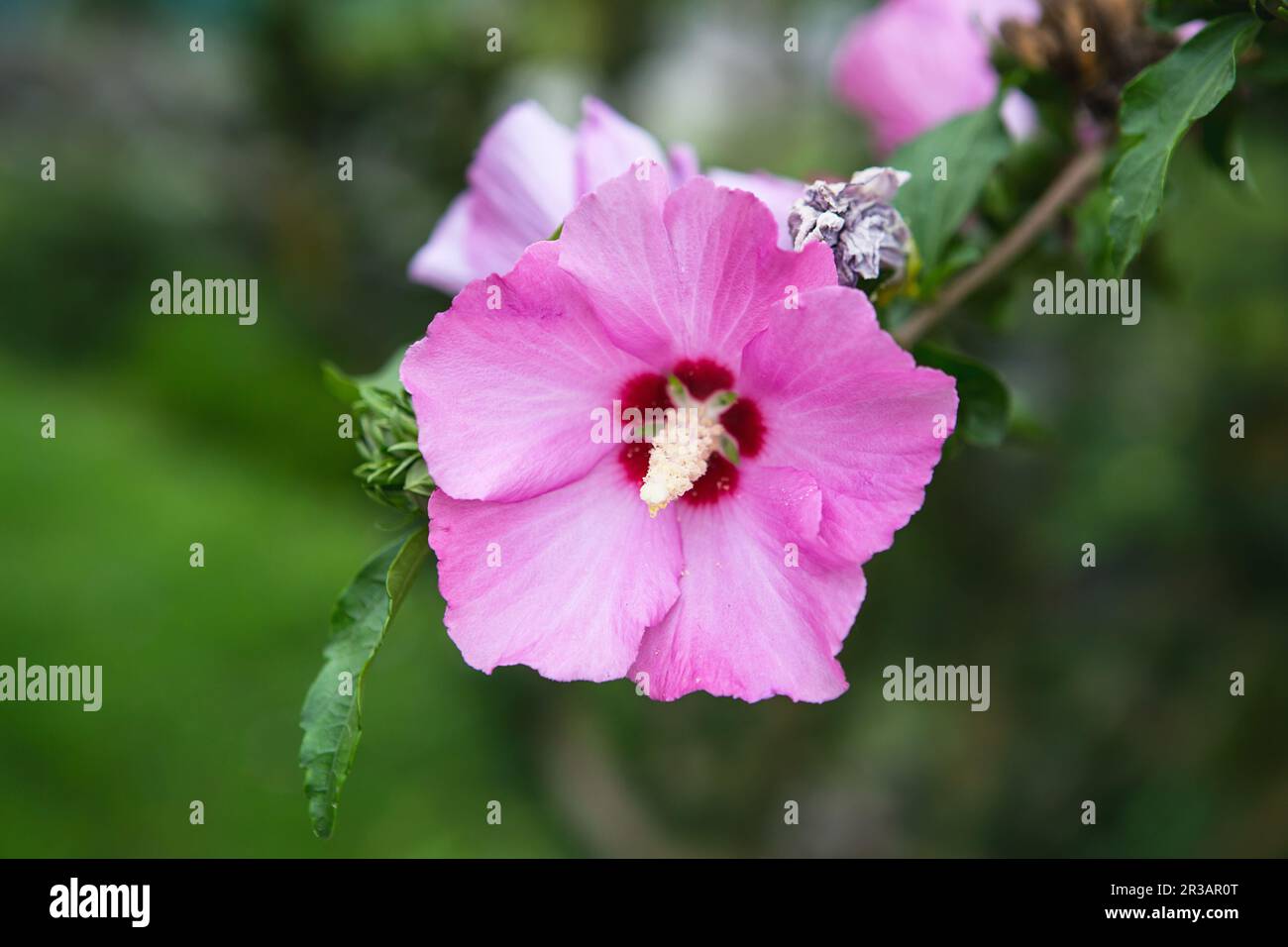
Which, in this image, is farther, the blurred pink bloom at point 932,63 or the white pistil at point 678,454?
the blurred pink bloom at point 932,63

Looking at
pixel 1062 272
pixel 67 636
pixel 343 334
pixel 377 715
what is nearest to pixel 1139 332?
pixel 1062 272

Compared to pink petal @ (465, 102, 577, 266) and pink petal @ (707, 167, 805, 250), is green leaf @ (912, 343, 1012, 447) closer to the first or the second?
pink petal @ (707, 167, 805, 250)

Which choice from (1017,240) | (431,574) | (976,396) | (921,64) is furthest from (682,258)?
(431,574)

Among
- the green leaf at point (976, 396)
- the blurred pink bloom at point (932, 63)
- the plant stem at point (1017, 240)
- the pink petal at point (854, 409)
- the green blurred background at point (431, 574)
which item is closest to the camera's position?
the pink petal at point (854, 409)

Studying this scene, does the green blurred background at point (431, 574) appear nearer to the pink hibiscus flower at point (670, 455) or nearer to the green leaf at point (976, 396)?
the pink hibiscus flower at point (670, 455)

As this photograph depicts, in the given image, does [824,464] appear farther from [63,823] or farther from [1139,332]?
[63,823]

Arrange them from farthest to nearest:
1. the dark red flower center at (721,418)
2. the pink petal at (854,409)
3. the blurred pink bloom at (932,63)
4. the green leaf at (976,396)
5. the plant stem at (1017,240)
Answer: the blurred pink bloom at (932,63) → the plant stem at (1017,240) → the green leaf at (976,396) → the dark red flower center at (721,418) → the pink petal at (854,409)

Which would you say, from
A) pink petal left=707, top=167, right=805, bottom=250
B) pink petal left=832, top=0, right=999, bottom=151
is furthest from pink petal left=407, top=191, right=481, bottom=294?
pink petal left=832, top=0, right=999, bottom=151

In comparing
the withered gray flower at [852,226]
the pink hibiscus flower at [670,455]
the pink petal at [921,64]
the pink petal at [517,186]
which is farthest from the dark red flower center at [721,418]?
the pink petal at [921,64]
